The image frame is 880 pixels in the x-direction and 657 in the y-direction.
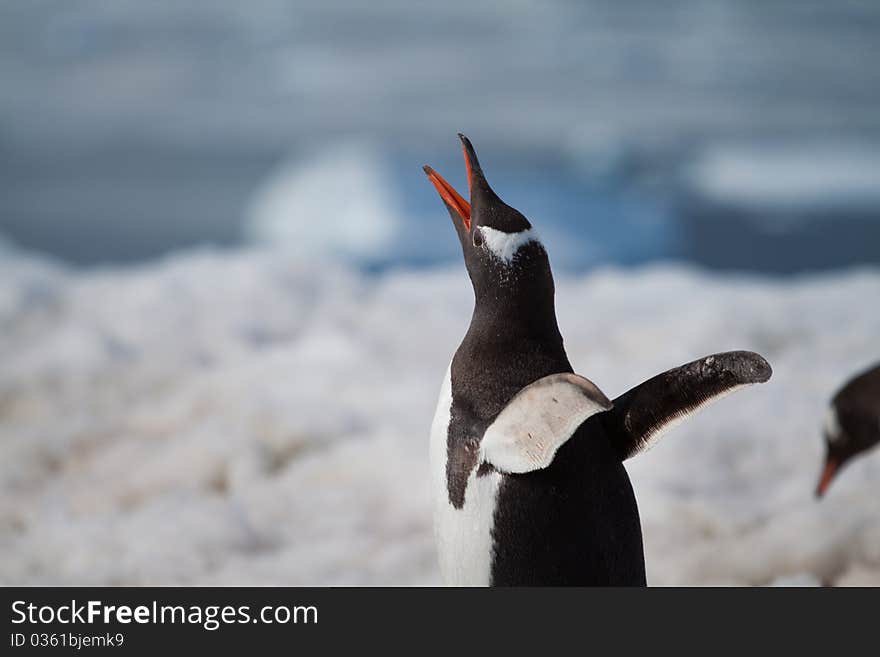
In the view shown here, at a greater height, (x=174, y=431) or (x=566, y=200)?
(x=566, y=200)

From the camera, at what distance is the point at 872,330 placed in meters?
2.42

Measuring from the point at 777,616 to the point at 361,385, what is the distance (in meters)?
1.33

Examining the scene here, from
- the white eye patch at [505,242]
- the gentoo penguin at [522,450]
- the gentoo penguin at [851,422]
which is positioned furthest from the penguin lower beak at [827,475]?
the white eye patch at [505,242]

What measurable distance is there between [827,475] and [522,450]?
0.96 meters

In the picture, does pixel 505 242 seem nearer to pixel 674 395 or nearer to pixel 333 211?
pixel 674 395

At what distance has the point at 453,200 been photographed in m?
0.92

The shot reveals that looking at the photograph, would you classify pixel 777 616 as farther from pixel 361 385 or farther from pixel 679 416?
pixel 361 385

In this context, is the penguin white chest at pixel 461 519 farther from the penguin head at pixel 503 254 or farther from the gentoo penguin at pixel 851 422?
the gentoo penguin at pixel 851 422

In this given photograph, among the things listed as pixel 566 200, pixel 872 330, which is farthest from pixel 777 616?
pixel 566 200

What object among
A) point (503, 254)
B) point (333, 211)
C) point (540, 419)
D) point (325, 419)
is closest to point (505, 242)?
point (503, 254)

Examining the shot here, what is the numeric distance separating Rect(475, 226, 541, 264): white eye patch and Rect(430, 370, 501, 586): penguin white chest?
0.35ft

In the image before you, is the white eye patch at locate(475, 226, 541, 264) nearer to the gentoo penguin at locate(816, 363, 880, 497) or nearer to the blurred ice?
the gentoo penguin at locate(816, 363, 880, 497)

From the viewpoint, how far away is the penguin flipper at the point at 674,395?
762 millimetres

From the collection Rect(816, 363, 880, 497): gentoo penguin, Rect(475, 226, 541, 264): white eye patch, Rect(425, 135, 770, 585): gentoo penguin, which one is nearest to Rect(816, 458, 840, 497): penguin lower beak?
Rect(816, 363, 880, 497): gentoo penguin
